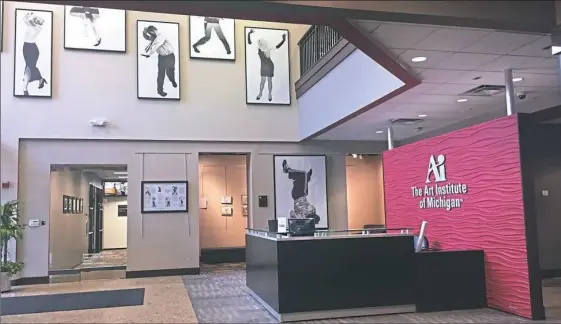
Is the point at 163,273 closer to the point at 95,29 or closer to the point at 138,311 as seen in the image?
the point at 138,311

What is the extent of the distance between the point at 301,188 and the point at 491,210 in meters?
5.56

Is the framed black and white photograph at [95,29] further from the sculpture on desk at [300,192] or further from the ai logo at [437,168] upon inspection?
the ai logo at [437,168]

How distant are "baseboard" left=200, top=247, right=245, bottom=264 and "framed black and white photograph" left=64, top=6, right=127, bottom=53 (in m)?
5.38

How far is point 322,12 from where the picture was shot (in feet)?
13.5

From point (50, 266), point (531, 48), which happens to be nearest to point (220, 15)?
point (531, 48)

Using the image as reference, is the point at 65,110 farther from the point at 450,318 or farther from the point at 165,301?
the point at 450,318

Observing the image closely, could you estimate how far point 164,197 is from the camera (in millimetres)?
10500

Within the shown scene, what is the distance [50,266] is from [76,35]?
4.61m

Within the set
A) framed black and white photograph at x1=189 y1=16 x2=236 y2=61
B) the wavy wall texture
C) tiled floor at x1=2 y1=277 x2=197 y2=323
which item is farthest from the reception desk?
framed black and white photograph at x1=189 y1=16 x2=236 y2=61

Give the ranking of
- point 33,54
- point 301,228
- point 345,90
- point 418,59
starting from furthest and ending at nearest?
point 33,54
point 345,90
point 301,228
point 418,59

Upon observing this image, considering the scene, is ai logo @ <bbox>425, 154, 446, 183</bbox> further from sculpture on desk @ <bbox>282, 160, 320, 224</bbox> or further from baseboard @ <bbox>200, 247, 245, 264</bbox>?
baseboard @ <bbox>200, 247, 245, 264</bbox>

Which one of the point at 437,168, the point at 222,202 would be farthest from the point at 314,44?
the point at 222,202

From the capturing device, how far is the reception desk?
5934 millimetres

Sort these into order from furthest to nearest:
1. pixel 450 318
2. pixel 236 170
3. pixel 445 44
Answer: pixel 236 170, pixel 450 318, pixel 445 44
